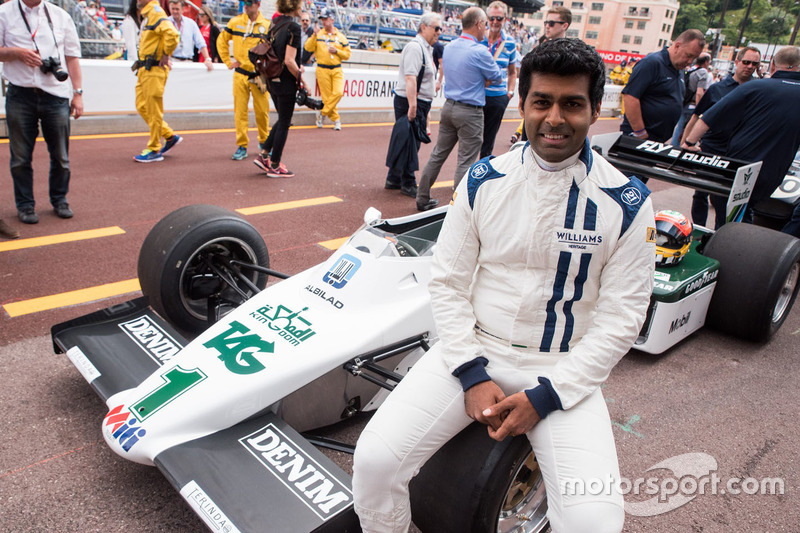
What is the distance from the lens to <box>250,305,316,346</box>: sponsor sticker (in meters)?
2.52

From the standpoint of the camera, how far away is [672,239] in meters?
3.93

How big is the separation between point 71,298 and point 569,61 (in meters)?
3.48

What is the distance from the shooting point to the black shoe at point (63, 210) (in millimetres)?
5383

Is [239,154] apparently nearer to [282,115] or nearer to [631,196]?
[282,115]

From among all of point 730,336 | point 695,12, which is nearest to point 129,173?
point 730,336

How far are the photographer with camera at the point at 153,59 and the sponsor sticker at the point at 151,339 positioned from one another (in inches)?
191

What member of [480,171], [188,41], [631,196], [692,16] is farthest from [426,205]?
[692,16]

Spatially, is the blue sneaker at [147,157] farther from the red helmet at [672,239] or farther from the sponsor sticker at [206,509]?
the sponsor sticker at [206,509]

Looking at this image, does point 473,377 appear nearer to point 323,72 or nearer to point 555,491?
point 555,491

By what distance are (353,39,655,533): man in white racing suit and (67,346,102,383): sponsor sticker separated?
132 centimetres

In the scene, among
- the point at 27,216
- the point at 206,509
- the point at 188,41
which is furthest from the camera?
the point at 188,41

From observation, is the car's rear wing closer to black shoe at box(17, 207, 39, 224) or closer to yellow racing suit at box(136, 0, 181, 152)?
black shoe at box(17, 207, 39, 224)

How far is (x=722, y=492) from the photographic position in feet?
9.02

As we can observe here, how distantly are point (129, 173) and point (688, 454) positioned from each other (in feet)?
20.3
